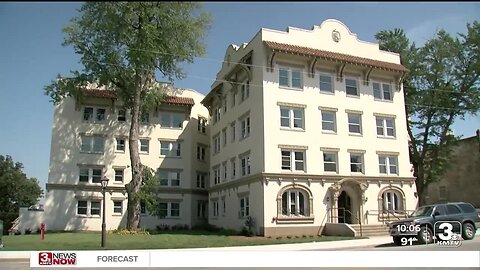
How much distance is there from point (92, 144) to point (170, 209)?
9.53m

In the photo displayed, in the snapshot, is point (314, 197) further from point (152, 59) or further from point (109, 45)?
point (109, 45)

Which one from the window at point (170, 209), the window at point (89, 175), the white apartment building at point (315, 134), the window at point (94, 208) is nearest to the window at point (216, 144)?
the white apartment building at point (315, 134)

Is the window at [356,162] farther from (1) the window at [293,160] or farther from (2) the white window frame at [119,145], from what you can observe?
(2) the white window frame at [119,145]

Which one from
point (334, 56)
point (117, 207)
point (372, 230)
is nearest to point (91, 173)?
point (117, 207)

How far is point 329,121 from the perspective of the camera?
3061 centimetres

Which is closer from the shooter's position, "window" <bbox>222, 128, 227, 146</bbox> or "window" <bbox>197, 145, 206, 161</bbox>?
"window" <bbox>222, 128, 227, 146</bbox>

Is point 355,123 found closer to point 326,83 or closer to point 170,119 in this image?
point 326,83

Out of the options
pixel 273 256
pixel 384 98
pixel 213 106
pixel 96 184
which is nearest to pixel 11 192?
pixel 96 184

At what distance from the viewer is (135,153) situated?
3250 cm

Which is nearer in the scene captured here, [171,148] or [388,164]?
[388,164]

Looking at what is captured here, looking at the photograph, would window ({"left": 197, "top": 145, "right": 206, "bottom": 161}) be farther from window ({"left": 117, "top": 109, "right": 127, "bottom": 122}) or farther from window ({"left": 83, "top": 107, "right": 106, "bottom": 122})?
window ({"left": 83, "top": 107, "right": 106, "bottom": 122})

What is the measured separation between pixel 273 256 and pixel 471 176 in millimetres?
33796

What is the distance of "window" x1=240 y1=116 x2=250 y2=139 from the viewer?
31394 mm

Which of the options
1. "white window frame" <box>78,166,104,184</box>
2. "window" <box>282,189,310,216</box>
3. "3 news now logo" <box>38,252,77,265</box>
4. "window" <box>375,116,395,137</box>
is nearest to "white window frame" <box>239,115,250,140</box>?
"window" <box>282,189,310,216</box>
